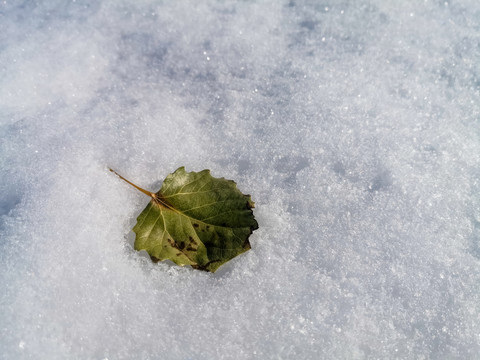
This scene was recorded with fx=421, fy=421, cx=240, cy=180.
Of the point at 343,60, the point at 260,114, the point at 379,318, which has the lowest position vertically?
the point at 379,318

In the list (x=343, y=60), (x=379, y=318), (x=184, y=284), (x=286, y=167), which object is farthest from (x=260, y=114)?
(x=379, y=318)

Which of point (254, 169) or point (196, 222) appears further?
point (254, 169)

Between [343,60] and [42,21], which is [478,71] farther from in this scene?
[42,21]
